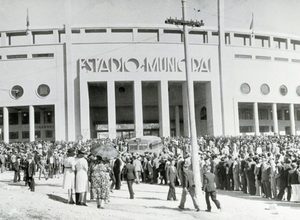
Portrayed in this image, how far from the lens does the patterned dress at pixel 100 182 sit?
40.9 feet

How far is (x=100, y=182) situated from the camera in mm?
12586

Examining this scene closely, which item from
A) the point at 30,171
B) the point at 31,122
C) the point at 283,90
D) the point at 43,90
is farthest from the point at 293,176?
the point at 283,90

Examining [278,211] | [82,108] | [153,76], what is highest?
[153,76]

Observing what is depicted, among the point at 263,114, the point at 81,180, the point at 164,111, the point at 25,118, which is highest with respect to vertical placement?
the point at 25,118

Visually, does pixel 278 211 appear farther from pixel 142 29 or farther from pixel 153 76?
pixel 142 29

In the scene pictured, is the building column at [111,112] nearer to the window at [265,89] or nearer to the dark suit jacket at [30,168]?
the window at [265,89]

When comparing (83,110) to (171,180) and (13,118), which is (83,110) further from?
(171,180)

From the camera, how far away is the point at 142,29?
4872 cm

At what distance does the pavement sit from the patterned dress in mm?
433

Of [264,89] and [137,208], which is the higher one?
[264,89]

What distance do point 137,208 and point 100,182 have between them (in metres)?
1.54

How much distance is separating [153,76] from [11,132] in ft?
64.0

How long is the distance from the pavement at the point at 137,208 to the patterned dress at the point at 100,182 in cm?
43

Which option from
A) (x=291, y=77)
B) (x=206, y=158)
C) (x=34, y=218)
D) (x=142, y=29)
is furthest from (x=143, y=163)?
(x=291, y=77)
